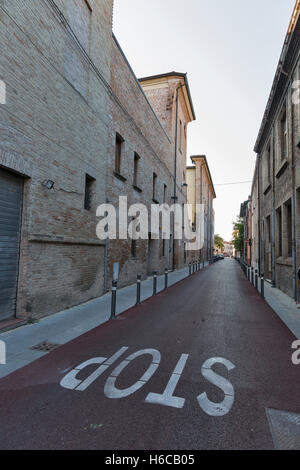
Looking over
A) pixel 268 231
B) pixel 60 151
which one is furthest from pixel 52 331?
pixel 268 231

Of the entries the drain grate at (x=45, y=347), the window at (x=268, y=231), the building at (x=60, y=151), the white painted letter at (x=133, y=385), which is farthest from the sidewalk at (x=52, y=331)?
the window at (x=268, y=231)

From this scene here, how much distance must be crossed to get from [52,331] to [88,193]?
5128 mm

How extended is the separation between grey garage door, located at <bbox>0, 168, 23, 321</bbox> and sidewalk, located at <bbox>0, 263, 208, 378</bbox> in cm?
69

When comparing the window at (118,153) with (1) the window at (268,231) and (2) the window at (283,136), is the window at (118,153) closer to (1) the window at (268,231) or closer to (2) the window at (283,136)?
(2) the window at (283,136)

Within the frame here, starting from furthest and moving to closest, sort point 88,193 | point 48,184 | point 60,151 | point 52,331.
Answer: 1. point 88,193
2. point 60,151
3. point 48,184
4. point 52,331

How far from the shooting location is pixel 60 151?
7.20 meters

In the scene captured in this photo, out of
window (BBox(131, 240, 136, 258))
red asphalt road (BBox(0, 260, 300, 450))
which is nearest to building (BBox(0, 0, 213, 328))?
window (BBox(131, 240, 136, 258))

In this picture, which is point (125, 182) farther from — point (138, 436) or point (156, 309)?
point (138, 436)

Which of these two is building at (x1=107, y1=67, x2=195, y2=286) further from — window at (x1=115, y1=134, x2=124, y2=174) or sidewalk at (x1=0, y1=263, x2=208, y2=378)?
sidewalk at (x1=0, y1=263, x2=208, y2=378)

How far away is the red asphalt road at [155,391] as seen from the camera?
7.75ft

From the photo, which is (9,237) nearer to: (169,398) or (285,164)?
(169,398)

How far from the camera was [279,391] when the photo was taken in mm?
3246

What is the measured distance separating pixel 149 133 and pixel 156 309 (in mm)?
11295

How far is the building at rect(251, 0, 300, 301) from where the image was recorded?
9203 mm
